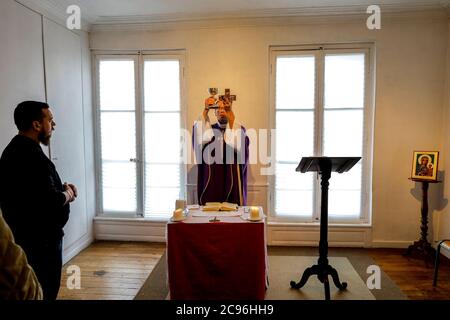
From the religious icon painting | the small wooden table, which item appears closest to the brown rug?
the small wooden table

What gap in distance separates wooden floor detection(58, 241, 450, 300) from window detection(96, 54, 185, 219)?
57cm

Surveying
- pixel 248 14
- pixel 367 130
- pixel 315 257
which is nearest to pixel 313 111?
pixel 367 130

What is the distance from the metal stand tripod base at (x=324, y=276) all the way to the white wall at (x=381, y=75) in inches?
51.7

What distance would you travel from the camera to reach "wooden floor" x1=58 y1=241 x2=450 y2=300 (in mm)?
2705

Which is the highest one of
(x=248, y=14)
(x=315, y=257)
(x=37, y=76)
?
(x=248, y=14)

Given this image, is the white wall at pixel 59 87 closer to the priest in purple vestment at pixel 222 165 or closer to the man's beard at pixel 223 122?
the priest in purple vestment at pixel 222 165

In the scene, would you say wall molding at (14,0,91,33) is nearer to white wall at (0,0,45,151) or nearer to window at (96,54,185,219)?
white wall at (0,0,45,151)

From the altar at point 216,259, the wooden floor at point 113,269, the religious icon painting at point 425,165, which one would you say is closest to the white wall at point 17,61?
the wooden floor at point 113,269

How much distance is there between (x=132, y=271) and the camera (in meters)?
3.17

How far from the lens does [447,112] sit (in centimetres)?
351

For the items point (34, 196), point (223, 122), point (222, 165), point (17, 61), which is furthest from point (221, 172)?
point (17, 61)
